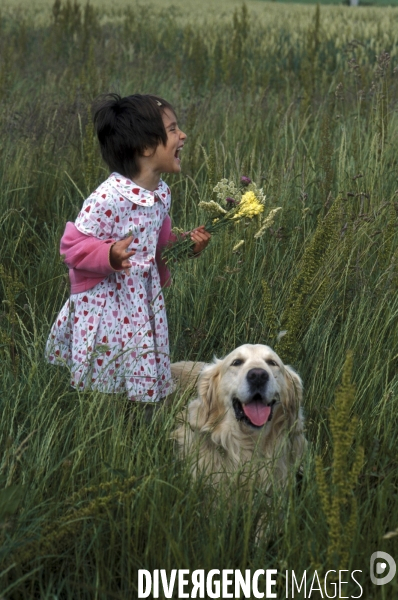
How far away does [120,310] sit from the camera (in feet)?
9.68

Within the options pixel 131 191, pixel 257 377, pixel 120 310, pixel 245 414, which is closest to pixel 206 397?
pixel 245 414

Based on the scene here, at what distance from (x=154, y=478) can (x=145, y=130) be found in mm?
1394

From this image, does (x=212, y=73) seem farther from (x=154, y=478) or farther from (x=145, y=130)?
(x=154, y=478)

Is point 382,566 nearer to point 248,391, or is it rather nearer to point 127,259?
point 248,391

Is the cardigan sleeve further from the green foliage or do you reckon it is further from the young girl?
the green foliage

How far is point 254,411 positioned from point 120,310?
0.69 m

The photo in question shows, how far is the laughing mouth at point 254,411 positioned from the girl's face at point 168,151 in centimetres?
94

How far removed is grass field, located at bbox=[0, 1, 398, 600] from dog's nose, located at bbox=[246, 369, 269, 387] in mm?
217

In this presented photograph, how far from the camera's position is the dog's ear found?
8.71 feet

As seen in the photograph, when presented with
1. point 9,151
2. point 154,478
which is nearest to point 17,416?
point 154,478

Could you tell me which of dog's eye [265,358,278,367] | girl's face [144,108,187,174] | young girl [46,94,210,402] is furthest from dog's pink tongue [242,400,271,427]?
girl's face [144,108,187,174]

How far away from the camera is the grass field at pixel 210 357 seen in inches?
73.6

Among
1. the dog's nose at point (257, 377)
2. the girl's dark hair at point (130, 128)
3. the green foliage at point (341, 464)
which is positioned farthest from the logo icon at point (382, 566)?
the girl's dark hair at point (130, 128)

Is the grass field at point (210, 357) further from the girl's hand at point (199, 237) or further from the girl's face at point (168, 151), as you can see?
the girl's face at point (168, 151)
